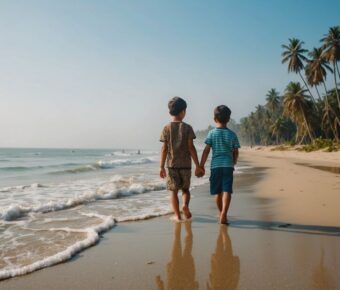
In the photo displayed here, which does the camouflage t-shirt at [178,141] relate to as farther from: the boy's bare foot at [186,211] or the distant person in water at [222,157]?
the boy's bare foot at [186,211]

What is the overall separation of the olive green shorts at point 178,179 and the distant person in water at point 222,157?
0.33 metres

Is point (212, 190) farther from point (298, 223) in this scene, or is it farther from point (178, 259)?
point (178, 259)

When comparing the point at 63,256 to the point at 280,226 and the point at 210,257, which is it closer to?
the point at 210,257

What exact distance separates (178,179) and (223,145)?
2.85ft

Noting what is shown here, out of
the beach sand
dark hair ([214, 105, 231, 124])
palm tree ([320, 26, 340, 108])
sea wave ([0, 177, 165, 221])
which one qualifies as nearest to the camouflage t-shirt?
dark hair ([214, 105, 231, 124])

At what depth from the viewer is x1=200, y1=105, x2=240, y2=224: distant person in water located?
4820 mm

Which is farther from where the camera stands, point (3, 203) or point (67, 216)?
point (3, 203)

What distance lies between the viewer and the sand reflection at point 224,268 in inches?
103

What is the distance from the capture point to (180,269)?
2.97 metres

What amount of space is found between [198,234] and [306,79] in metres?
53.8

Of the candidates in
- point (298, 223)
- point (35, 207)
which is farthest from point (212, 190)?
point (35, 207)

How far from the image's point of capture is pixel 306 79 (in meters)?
52.2

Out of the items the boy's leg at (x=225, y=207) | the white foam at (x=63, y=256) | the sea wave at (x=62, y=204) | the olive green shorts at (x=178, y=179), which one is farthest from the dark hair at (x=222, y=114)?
the sea wave at (x=62, y=204)

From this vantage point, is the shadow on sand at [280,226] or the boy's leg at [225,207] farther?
the boy's leg at [225,207]
